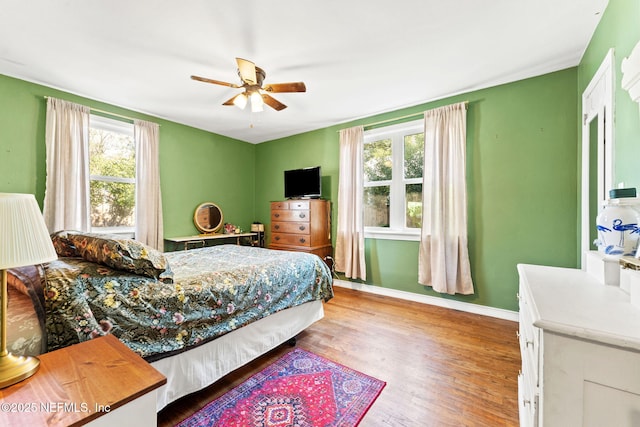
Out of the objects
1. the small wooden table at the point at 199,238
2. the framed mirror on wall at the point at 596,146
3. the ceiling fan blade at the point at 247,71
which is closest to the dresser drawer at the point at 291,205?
the small wooden table at the point at 199,238

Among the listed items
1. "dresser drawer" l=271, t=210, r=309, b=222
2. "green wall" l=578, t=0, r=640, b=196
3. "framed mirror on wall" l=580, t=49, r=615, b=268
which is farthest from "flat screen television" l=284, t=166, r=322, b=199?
"green wall" l=578, t=0, r=640, b=196

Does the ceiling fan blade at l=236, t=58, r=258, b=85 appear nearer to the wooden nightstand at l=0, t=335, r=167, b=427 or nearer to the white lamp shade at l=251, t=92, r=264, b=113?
the white lamp shade at l=251, t=92, r=264, b=113

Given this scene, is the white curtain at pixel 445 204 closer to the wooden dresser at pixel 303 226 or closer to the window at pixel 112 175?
the wooden dresser at pixel 303 226

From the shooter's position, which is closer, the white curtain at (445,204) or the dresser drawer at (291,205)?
the white curtain at (445,204)

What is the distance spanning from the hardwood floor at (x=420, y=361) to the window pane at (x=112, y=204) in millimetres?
2749

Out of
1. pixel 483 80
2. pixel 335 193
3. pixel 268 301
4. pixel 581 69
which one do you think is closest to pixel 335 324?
pixel 268 301

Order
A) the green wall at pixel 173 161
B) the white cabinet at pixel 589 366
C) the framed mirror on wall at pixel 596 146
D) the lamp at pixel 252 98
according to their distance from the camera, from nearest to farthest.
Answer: the white cabinet at pixel 589 366, the framed mirror on wall at pixel 596 146, the lamp at pixel 252 98, the green wall at pixel 173 161

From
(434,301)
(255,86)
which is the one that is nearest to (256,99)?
(255,86)

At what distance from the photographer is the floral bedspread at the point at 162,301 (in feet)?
3.70

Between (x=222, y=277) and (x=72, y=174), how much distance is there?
2.57m

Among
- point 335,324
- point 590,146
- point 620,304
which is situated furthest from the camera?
point 335,324

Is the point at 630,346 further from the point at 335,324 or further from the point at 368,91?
the point at 368,91

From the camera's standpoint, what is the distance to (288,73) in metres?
2.58

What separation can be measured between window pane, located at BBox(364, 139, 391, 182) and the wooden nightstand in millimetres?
3395
